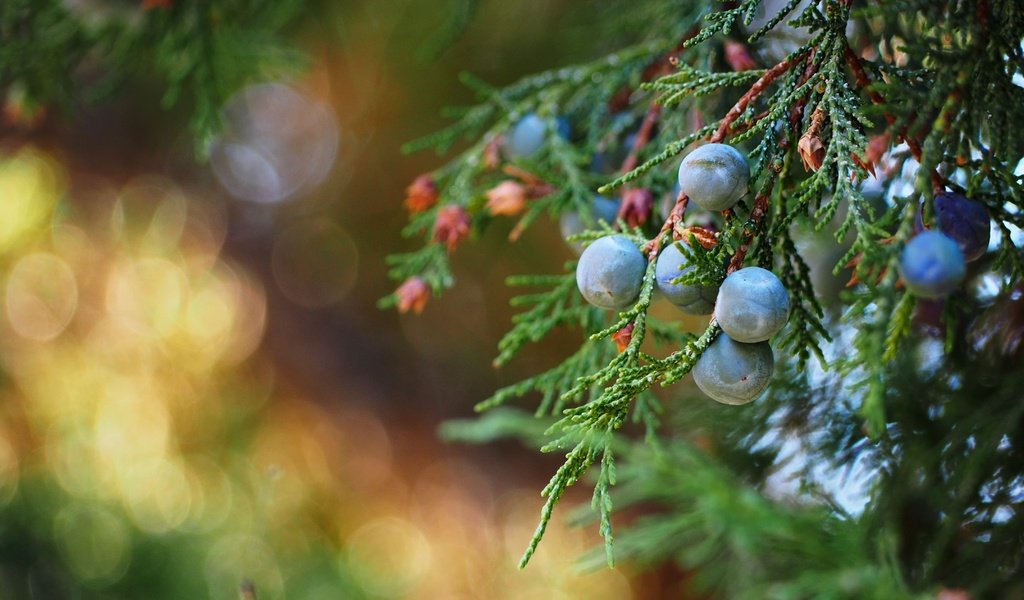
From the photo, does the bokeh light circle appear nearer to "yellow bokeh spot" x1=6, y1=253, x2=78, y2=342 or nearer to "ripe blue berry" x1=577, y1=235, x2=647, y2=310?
"yellow bokeh spot" x1=6, y1=253, x2=78, y2=342

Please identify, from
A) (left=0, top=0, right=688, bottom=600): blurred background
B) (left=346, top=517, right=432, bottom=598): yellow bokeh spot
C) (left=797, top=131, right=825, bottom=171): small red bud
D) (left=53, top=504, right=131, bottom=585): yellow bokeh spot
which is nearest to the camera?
(left=797, top=131, right=825, bottom=171): small red bud

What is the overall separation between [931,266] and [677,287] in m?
0.16

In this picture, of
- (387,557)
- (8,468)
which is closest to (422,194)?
(387,557)

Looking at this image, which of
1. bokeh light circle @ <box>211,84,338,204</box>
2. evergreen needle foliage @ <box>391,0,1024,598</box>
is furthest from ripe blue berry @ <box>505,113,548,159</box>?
bokeh light circle @ <box>211,84,338,204</box>

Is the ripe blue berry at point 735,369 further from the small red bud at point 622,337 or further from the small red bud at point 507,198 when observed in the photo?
the small red bud at point 507,198

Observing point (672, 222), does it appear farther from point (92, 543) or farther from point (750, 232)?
point (92, 543)

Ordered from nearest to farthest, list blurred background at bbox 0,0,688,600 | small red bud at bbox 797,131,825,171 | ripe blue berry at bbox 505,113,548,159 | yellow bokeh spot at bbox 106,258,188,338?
small red bud at bbox 797,131,825,171, ripe blue berry at bbox 505,113,548,159, blurred background at bbox 0,0,688,600, yellow bokeh spot at bbox 106,258,188,338

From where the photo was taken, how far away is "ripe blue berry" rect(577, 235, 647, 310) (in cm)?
51

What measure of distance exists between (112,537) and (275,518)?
0.60 metres

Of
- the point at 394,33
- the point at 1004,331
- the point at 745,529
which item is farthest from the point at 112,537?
the point at 1004,331

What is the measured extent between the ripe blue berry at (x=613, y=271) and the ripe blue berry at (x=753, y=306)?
8 centimetres

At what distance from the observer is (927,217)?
426 millimetres

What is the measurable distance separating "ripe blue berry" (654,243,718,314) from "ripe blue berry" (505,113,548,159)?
0.35 m

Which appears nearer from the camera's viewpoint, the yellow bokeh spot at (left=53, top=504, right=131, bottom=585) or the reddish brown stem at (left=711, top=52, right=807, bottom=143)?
the reddish brown stem at (left=711, top=52, right=807, bottom=143)
